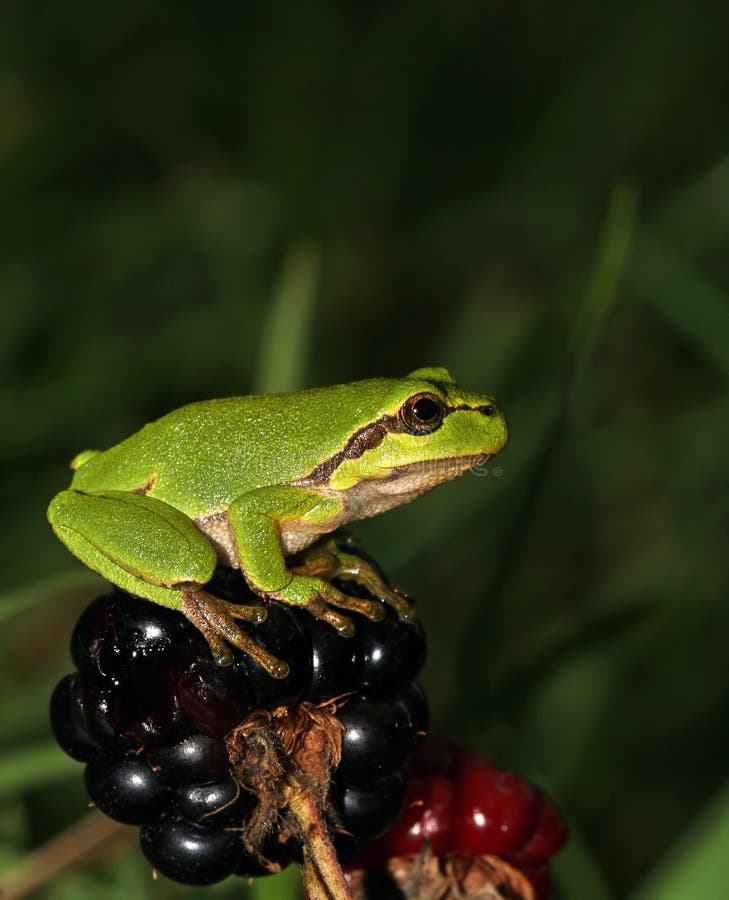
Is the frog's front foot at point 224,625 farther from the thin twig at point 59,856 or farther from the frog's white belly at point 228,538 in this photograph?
the thin twig at point 59,856

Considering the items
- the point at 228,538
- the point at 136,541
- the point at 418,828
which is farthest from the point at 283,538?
the point at 418,828

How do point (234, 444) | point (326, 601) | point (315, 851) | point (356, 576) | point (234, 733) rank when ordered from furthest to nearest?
point (234, 444), point (356, 576), point (326, 601), point (234, 733), point (315, 851)

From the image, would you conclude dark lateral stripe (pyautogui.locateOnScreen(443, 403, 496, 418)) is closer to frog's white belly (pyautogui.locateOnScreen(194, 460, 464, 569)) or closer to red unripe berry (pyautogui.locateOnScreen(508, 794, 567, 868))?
frog's white belly (pyautogui.locateOnScreen(194, 460, 464, 569))

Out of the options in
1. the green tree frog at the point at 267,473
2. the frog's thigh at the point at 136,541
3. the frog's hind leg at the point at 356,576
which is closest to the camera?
the frog's hind leg at the point at 356,576

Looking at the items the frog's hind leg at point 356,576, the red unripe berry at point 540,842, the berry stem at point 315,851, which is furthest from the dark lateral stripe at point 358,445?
the berry stem at point 315,851

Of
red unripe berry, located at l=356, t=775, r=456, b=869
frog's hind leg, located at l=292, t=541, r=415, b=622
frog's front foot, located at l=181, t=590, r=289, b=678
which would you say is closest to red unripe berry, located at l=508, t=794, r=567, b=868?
red unripe berry, located at l=356, t=775, r=456, b=869

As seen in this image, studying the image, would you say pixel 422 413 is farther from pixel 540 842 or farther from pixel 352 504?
pixel 540 842
